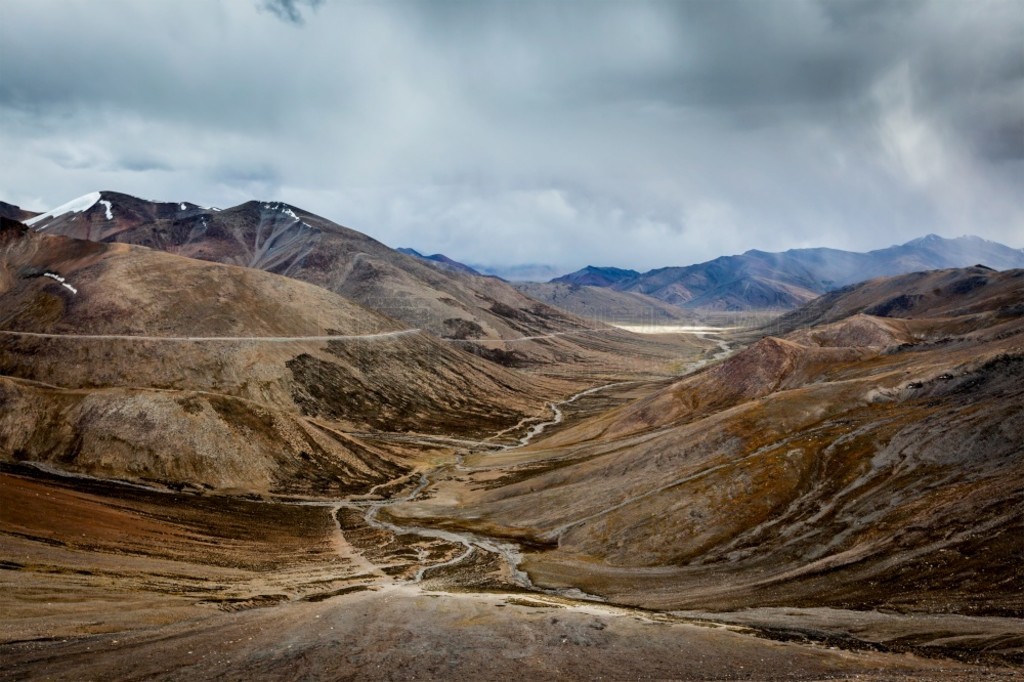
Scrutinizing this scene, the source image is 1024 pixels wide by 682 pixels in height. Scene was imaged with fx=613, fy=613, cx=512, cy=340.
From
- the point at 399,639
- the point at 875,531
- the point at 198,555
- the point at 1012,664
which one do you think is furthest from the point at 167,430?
the point at 1012,664

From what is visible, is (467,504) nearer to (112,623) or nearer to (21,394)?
(112,623)

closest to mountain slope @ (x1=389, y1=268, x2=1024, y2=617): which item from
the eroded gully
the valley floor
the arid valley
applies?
the arid valley

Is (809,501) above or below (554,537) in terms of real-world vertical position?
above

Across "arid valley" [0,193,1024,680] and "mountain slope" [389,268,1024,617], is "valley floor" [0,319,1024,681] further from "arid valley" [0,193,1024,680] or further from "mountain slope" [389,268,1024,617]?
"mountain slope" [389,268,1024,617]

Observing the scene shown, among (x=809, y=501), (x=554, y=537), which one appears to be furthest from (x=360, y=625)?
(x=809, y=501)

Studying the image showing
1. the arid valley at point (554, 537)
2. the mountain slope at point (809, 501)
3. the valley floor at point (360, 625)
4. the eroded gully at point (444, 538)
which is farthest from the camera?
the eroded gully at point (444, 538)

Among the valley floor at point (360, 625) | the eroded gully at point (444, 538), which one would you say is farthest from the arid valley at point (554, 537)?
the eroded gully at point (444, 538)

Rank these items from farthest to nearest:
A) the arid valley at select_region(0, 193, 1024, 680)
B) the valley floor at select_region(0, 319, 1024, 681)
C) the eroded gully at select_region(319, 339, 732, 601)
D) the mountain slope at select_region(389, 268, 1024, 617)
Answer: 1. the eroded gully at select_region(319, 339, 732, 601)
2. the mountain slope at select_region(389, 268, 1024, 617)
3. the arid valley at select_region(0, 193, 1024, 680)
4. the valley floor at select_region(0, 319, 1024, 681)

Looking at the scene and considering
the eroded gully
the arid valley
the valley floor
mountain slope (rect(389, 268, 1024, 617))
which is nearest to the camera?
the valley floor

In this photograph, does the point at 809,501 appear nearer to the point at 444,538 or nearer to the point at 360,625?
the point at 444,538

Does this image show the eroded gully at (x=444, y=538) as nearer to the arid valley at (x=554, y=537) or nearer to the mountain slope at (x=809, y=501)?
the arid valley at (x=554, y=537)

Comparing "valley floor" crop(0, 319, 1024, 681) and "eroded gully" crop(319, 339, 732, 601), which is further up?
"valley floor" crop(0, 319, 1024, 681)
